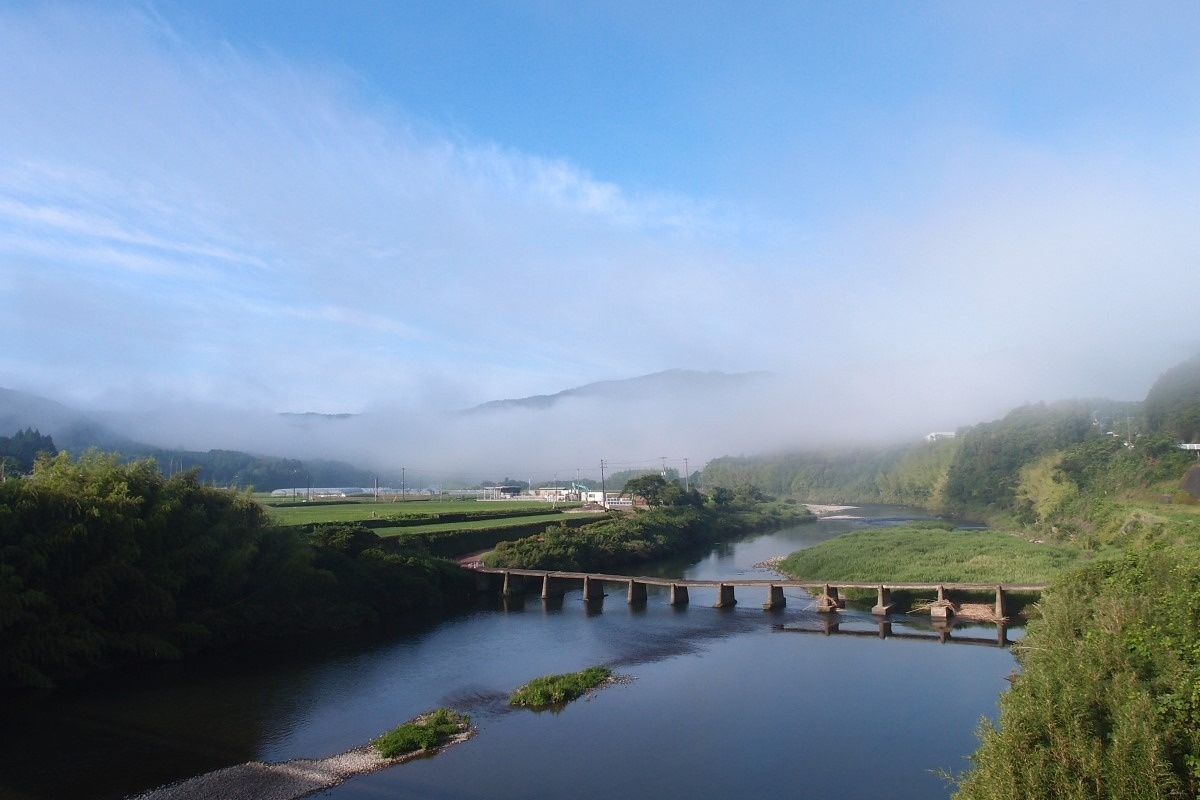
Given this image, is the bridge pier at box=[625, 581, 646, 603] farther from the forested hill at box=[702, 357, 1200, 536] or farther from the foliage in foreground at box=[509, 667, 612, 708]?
the forested hill at box=[702, 357, 1200, 536]

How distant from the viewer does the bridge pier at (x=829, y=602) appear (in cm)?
3544

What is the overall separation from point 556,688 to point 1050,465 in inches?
2539

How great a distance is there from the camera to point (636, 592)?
40281 mm

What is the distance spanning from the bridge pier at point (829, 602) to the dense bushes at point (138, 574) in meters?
20.6

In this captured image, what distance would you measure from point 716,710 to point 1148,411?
3036 inches

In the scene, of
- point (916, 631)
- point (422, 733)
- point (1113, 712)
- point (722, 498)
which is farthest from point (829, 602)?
point (722, 498)

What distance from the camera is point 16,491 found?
82.5ft

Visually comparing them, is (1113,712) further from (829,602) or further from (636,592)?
(636,592)

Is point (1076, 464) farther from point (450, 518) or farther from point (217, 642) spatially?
point (217, 642)

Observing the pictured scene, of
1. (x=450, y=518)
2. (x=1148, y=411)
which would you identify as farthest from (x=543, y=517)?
(x=1148, y=411)

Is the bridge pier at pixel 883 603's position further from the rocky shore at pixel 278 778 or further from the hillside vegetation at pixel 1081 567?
the rocky shore at pixel 278 778

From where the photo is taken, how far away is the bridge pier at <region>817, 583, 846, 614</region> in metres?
35.4

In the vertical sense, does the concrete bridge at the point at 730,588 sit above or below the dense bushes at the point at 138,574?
below

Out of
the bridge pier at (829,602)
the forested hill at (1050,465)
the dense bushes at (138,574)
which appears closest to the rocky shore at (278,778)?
the dense bushes at (138,574)
